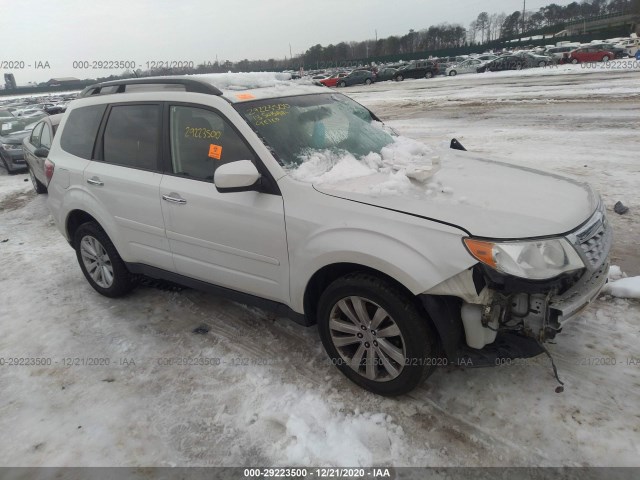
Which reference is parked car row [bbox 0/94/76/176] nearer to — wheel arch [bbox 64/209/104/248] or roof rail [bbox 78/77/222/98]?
wheel arch [bbox 64/209/104/248]

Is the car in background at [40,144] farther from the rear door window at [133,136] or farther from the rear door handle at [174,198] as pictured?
the rear door handle at [174,198]

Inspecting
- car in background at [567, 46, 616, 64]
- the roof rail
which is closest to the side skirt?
the roof rail

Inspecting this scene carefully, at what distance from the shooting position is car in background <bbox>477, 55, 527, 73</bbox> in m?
38.4

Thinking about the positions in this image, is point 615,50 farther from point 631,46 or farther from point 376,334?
point 376,334

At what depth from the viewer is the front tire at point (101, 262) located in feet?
14.1

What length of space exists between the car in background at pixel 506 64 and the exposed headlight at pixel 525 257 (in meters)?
41.8

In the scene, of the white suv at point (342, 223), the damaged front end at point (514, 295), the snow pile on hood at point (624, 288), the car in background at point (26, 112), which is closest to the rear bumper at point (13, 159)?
the white suv at point (342, 223)

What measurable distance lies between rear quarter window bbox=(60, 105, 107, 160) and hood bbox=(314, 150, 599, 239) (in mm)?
2584

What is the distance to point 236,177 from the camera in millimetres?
2855

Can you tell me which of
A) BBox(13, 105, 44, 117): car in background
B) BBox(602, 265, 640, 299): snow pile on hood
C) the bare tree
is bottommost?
BBox(602, 265, 640, 299): snow pile on hood

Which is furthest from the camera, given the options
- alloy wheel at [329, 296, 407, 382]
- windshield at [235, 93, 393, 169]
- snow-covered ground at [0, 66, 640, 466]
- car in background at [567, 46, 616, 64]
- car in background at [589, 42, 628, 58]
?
car in background at [589, 42, 628, 58]

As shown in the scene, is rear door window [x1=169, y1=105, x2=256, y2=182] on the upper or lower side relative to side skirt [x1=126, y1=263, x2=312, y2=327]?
upper

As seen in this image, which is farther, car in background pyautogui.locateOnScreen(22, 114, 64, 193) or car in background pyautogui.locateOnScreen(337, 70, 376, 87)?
car in background pyautogui.locateOnScreen(337, 70, 376, 87)

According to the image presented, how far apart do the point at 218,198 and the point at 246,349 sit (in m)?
1.19
